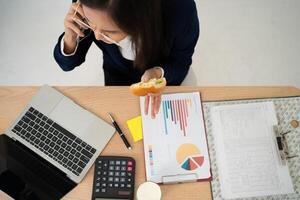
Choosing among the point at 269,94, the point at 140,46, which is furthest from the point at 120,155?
the point at 269,94

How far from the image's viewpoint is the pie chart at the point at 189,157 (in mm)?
876

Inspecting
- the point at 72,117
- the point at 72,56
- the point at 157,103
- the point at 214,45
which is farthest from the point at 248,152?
the point at 214,45

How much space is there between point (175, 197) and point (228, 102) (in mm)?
329

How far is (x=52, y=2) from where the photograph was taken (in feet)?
5.97

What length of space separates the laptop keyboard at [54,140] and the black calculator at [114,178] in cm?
5

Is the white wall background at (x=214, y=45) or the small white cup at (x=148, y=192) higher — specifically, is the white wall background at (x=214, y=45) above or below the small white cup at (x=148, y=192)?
above

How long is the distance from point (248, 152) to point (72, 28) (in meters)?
0.63

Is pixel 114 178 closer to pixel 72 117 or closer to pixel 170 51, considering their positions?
pixel 72 117

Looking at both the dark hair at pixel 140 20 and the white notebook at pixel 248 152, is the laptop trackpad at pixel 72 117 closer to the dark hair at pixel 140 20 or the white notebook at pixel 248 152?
the dark hair at pixel 140 20

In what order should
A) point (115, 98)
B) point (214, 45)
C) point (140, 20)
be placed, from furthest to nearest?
point (214, 45) → point (115, 98) → point (140, 20)

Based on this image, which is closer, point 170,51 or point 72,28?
point 72,28

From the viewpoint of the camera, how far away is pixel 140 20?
2.38ft

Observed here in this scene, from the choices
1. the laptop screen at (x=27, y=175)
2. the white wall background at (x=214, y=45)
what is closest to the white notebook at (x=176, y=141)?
the laptop screen at (x=27, y=175)

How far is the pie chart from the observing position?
876 millimetres
